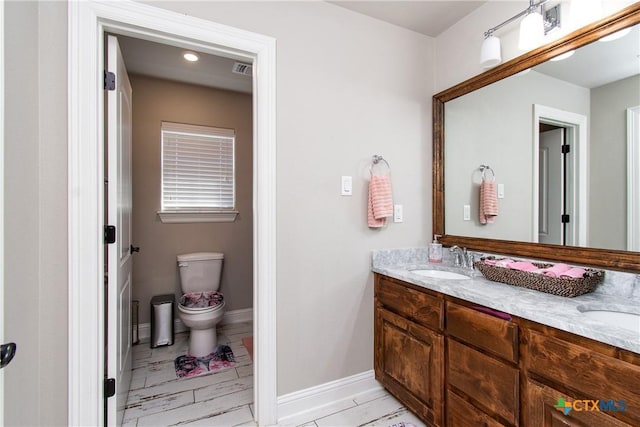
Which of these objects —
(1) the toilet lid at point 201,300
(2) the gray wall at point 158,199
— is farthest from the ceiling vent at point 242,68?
(1) the toilet lid at point 201,300

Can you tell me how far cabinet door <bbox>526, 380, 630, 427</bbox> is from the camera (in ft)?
2.96

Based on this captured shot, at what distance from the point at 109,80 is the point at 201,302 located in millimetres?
1758

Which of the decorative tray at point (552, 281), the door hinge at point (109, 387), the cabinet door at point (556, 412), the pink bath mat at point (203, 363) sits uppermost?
the decorative tray at point (552, 281)

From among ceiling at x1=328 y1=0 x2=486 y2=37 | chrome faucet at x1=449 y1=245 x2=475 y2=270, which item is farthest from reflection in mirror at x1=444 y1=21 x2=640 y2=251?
ceiling at x1=328 y1=0 x2=486 y2=37

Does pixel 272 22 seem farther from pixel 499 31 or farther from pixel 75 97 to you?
pixel 499 31

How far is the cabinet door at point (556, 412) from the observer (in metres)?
0.90

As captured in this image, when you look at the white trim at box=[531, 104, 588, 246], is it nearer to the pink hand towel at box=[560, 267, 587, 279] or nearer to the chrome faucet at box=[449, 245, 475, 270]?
the pink hand towel at box=[560, 267, 587, 279]

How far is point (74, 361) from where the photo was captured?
131 cm

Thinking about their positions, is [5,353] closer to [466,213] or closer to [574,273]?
[574,273]

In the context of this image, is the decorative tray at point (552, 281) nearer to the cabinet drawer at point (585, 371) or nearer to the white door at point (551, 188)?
the white door at point (551, 188)

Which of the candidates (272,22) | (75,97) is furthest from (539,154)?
(75,97)

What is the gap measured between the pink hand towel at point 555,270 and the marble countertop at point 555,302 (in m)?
0.11

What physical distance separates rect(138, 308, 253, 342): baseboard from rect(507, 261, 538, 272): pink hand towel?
260 centimetres

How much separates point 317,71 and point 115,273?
160 cm
